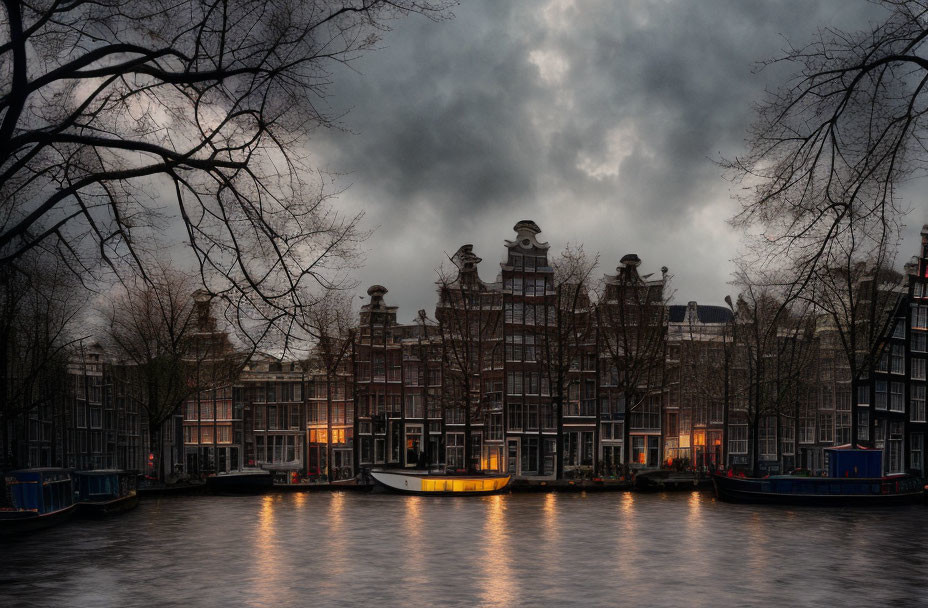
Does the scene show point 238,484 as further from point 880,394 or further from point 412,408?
point 880,394

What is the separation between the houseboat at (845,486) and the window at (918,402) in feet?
74.9

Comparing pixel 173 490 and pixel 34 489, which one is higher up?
pixel 34 489

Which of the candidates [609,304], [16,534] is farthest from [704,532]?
[609,304]

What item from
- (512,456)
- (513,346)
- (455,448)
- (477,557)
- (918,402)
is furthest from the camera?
(455,448)

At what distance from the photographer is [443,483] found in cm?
5734

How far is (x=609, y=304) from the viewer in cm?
6969

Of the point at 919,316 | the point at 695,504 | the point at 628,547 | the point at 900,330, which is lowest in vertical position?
the point at 695,504

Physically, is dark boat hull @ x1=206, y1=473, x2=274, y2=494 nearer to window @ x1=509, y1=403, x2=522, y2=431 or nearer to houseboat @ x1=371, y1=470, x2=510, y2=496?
houseboat @ x1=371, y1=470, x2=510, y2=496

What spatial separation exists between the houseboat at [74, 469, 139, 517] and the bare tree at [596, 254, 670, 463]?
94.3ft

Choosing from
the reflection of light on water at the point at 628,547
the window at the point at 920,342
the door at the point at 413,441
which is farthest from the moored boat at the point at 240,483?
the window at the point at 920,342

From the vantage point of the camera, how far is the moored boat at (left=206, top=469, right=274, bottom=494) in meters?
60.2

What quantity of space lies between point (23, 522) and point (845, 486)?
118 feet

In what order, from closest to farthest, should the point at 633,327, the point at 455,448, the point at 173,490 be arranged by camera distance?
the point at 173,490, the point at 633,327, the point at 455,448

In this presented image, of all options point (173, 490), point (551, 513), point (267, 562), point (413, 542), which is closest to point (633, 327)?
point (551, 513)
